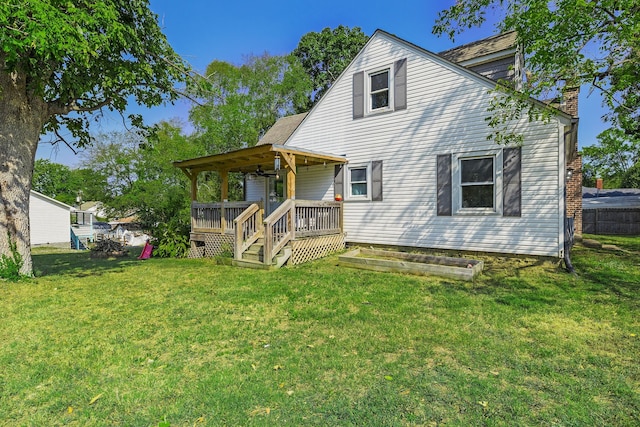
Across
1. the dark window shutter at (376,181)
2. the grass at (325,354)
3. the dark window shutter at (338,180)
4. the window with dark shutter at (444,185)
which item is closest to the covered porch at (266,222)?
the dark window shutter at (338,180)

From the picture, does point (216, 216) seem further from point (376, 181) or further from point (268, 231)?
point (376, 181)

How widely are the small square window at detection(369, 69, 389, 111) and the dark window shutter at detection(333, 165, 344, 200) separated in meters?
2.15

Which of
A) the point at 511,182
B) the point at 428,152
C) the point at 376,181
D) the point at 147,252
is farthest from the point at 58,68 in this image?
the point at 511,182

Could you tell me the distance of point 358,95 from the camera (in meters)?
10.6

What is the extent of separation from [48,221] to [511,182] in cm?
3003

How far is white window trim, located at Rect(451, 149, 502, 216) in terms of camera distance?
816cm

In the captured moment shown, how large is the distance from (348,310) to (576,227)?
11.7m

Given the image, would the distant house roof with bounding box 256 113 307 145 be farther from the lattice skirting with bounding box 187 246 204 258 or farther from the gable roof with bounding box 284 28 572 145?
the lattice skirting with bounding box 187 246 204 258

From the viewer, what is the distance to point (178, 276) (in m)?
7.62

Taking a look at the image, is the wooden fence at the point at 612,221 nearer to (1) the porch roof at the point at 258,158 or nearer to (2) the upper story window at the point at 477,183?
(2) the upper story window at the point at 477,183

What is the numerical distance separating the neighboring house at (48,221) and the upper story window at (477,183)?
2793cm

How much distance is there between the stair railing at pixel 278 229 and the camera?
8094mm

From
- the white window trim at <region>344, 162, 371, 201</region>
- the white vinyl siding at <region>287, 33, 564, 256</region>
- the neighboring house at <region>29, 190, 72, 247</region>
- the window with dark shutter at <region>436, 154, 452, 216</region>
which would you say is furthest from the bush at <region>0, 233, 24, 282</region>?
the neighboring house at <region>29, 190, 72, 247</region>

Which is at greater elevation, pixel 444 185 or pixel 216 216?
pixel 444 185
